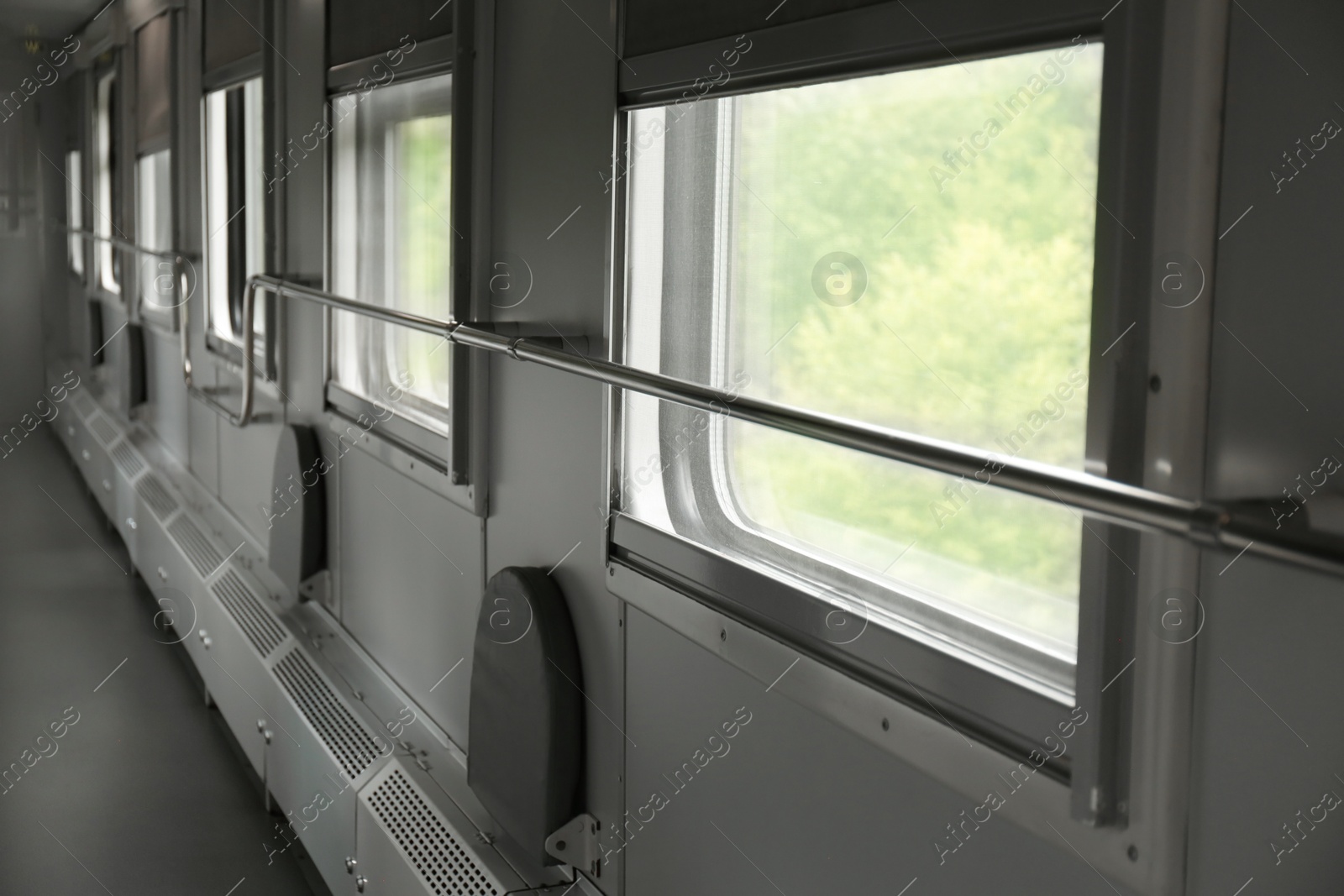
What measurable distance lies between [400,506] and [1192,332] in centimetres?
253

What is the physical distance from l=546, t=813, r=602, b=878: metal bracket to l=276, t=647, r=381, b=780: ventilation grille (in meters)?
0.82

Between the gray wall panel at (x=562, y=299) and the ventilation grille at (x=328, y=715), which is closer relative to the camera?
the gray wall panel at (x=562, y=299)

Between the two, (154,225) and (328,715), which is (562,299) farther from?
(154,225)

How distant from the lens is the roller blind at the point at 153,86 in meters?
6.07

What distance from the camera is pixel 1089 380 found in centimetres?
120

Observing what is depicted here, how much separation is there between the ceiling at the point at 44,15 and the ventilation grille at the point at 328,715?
5.34 meters

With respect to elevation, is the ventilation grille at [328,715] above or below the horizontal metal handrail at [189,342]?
below

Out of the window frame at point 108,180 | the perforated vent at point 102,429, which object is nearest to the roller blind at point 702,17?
the perforated vent at point 102,429

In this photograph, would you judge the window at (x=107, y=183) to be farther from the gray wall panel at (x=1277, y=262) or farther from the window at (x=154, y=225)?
the gray wall panel at (x=1277, y=262)

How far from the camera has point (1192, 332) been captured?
1.09 metres

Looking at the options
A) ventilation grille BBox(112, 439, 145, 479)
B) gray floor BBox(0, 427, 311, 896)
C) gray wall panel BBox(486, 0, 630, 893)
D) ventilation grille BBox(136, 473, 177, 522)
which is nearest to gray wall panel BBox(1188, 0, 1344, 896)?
gray wall panel BBox(486, 0, 630, 893)

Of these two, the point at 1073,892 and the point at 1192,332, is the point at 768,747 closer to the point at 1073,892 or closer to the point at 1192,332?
the point at 1073,892

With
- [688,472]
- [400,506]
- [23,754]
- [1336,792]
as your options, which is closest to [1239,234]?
[1336,792]

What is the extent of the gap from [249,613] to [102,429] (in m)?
3.84
